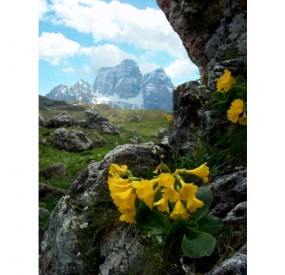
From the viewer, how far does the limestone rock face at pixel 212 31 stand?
263 centimetres

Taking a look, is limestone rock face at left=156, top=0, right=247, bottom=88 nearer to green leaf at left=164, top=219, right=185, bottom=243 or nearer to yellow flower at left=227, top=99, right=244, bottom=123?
yellow flower at left=227, top=99, right=244, bottom=123

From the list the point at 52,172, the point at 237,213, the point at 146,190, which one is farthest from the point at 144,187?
the point at 52,172

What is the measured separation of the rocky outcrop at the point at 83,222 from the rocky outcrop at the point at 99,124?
11542mm

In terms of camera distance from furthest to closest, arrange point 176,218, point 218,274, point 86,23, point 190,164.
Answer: point 86,23
point 190,164
point 176,218
point 218,274

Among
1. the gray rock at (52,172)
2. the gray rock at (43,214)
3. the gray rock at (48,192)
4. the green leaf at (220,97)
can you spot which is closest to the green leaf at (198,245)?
the green leaf at (220,97)

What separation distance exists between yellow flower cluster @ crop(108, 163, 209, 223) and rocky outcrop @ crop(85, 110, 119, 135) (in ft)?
41.1

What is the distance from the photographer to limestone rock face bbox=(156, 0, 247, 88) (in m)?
2.63

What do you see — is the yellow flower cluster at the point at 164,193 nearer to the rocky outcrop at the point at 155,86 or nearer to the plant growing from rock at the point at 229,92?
the plant growing from rock at the point at 229,92
